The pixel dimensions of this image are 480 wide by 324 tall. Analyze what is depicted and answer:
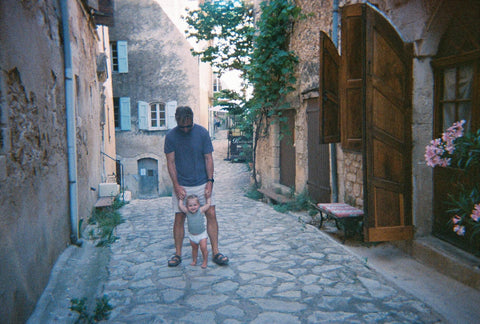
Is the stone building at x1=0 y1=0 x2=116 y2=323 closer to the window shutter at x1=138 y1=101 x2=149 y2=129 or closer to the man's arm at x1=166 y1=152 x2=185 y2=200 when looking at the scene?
the man's arm at x1=166 y1=152 x2=185 y2=200

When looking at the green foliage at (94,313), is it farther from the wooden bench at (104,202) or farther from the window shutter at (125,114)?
the window shutter at (125,114)

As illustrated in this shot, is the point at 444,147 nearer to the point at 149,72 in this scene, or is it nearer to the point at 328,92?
the point at 328,92

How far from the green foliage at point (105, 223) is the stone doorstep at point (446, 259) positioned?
380 cm

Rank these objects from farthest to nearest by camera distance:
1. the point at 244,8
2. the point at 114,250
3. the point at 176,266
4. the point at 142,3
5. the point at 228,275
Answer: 1. the point at 142,3
2. the point at 244,8
3. the point at 114,250
4. the point at 176,266
5. the point at 228,275

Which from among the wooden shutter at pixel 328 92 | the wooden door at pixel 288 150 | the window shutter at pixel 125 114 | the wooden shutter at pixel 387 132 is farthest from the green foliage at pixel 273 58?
the window shutter at pixel 125 114

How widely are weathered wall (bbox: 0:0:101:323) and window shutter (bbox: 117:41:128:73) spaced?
12519 mm

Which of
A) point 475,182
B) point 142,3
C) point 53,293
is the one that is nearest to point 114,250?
point 53,293

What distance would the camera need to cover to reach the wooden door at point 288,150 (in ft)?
28.7

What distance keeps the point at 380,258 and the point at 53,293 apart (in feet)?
11.1

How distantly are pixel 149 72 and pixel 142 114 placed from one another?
1.89m

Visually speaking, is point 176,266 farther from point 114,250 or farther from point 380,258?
point 380,258

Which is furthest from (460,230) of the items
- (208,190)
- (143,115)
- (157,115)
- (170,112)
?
(157,115)

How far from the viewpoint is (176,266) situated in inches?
167

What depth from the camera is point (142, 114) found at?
1706 cm
